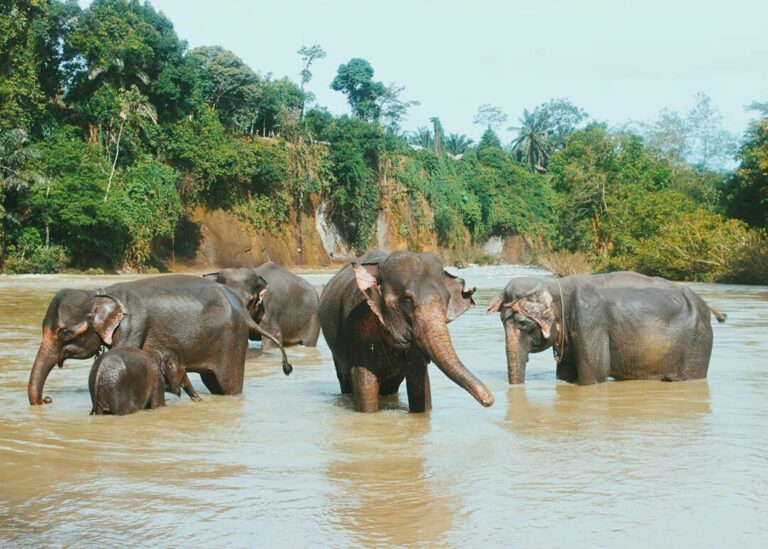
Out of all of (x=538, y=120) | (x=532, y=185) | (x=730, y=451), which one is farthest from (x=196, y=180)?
(x=538, y=120)

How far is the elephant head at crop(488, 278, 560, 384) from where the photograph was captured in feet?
30.1

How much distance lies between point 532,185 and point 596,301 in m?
79.5

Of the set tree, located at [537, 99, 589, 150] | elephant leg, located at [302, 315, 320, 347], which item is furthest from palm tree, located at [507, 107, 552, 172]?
elephant leg, located at [302, 315, 320, 347]

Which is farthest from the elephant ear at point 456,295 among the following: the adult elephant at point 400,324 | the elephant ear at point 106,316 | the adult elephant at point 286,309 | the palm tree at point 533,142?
the palm tree at point 533,142

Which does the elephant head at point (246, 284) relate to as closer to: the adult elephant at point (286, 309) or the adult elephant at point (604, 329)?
the adult elephant at point (286, 309)

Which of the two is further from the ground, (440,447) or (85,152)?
(85,152)

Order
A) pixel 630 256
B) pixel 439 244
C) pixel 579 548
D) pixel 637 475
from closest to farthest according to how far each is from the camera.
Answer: pixel 579 548
pixel 637 475
pixel 630 256
pixel 439 244

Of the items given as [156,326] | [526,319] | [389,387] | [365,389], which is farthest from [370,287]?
[526,319]

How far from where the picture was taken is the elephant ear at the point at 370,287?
6.65 meters

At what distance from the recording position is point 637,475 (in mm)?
5699

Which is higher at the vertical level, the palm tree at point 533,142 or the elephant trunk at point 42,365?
the palm tree at point 533,142

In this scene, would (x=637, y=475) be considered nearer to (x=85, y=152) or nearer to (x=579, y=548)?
(x=579, y=548)

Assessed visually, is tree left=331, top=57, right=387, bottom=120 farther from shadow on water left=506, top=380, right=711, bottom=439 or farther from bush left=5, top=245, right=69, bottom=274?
shadow on water left=506, top=380, right=711, bottom=439

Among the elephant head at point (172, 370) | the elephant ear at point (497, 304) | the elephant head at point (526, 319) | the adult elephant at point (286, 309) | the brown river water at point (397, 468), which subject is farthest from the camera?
the adult elephant at point (286, 309)
